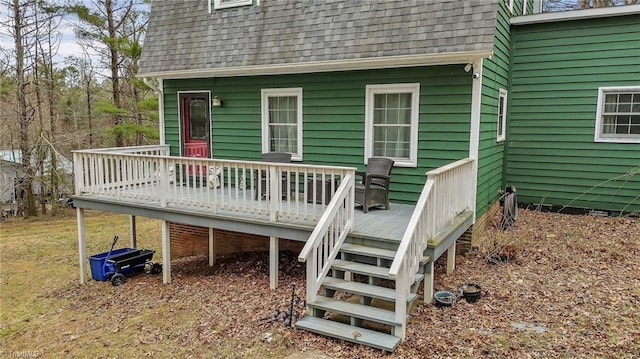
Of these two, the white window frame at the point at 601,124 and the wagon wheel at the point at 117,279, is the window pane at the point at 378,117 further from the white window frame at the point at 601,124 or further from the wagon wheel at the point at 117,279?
the wagon wheel at the point at 117,279

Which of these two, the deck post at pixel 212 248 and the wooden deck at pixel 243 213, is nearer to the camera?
the wooden deck at pixel 243 213

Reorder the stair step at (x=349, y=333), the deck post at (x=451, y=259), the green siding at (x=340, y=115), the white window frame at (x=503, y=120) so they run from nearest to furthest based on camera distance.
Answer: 1. the stair step at (x=349, y=333)
2. the deck post at (x=451, y=259)
3. the green siding at (x=340, y=115)
4. the white window frame at (x=503, y=120)

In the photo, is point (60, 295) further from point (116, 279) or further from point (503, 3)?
point (503, 3)

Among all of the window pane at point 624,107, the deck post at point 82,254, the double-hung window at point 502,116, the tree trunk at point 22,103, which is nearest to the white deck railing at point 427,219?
the double-hung window at point 502,116

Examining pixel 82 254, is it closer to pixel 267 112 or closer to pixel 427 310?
pixel 267 112

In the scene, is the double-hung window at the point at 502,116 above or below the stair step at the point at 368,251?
above

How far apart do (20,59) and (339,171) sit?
15.4 meters

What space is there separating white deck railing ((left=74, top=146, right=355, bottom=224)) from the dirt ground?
1.21m

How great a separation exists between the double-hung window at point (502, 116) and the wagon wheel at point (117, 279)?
24.4 ft

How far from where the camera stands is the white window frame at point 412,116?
282 inches

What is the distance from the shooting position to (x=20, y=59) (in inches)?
620

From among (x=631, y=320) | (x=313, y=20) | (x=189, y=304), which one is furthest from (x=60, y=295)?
(x=631, y=320)

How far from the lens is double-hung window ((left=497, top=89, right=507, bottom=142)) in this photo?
875 centimetres

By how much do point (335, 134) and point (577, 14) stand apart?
515 centimetres
